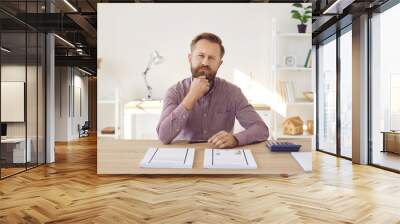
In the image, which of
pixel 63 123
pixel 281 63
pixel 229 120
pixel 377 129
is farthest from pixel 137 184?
pixel 63 123

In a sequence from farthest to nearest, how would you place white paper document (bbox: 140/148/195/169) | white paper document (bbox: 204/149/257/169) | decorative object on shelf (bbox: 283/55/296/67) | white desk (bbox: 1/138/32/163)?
white desk (bbox: 1/138/32/163) < decorative object on shelf (bbox: 283/55/296/67) < white paper document (bbox: 140/148/195/169) < white paper document (bbox: 204/149/257/169)

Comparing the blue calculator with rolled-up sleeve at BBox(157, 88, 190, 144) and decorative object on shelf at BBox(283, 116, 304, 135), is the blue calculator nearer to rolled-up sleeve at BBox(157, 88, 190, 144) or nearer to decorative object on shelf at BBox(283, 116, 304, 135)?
decorative object on shelf at BBox(283, 116, 304, 135)

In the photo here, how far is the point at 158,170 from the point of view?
3.47 m

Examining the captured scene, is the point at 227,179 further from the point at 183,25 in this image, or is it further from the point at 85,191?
the point at 183,25

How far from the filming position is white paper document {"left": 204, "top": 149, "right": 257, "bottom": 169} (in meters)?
3.27

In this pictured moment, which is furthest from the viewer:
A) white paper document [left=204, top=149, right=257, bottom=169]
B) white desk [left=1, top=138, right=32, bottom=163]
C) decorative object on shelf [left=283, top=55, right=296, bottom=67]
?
white desk [left=1, top=138, right=32, bottom=163]

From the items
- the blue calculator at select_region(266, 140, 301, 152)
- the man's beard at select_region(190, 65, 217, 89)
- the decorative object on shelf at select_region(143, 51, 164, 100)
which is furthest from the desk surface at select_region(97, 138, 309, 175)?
the man's beard at select_region(190, 65, 217, 89)

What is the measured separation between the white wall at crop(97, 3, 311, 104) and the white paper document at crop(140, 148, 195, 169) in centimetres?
53

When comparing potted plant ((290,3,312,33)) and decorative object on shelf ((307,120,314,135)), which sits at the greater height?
potted plant ((290,3,312,33))

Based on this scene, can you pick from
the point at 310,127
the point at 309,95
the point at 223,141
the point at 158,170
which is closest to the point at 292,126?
the point at 310,127

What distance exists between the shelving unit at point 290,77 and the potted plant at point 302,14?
0.26 feet

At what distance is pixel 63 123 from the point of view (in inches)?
544

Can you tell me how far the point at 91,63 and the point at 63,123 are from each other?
326 centimetres

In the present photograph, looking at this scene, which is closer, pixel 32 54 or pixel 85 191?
pixel 85 191
